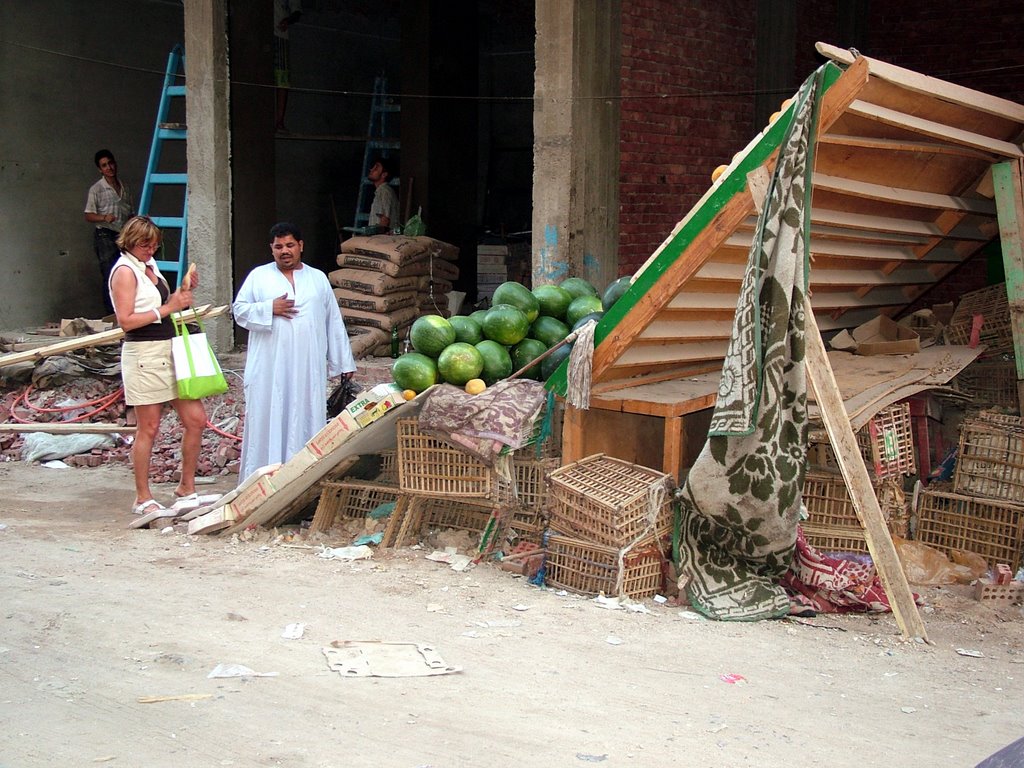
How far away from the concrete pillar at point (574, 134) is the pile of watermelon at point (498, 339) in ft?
7.31

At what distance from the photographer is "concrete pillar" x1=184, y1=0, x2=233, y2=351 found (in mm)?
10953

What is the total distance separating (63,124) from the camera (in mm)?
13430

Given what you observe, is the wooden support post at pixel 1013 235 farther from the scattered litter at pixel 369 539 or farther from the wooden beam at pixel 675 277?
the scattered litter at pixel 369 539

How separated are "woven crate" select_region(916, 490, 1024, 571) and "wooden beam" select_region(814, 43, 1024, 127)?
6.92 ft

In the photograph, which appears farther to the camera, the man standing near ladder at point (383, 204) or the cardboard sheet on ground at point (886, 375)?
the man standing near ladder at point (383, 204)

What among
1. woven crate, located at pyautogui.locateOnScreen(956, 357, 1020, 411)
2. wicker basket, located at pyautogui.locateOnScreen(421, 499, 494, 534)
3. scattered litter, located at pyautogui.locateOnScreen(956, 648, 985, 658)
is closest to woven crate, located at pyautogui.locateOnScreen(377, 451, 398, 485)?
wicker basket, located at pyautogui.locateOnScreen(421, 499, 494, 534)

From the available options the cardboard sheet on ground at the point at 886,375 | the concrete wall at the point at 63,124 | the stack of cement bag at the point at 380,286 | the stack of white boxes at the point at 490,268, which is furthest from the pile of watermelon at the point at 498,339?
the concrete wall at the point at 63,124

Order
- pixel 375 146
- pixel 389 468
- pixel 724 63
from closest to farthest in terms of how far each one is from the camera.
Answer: pixel 389 468 → pixel 724 63 → pixel 375 146

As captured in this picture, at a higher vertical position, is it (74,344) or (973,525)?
(74,344)

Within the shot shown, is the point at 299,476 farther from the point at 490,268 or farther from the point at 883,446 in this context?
the point at 490,268

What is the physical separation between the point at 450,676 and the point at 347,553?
1.94 meters

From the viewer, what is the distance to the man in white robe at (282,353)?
294 inches

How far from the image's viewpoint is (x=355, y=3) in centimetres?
1623

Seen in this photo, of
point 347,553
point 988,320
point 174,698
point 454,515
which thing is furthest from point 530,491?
point 988,320
